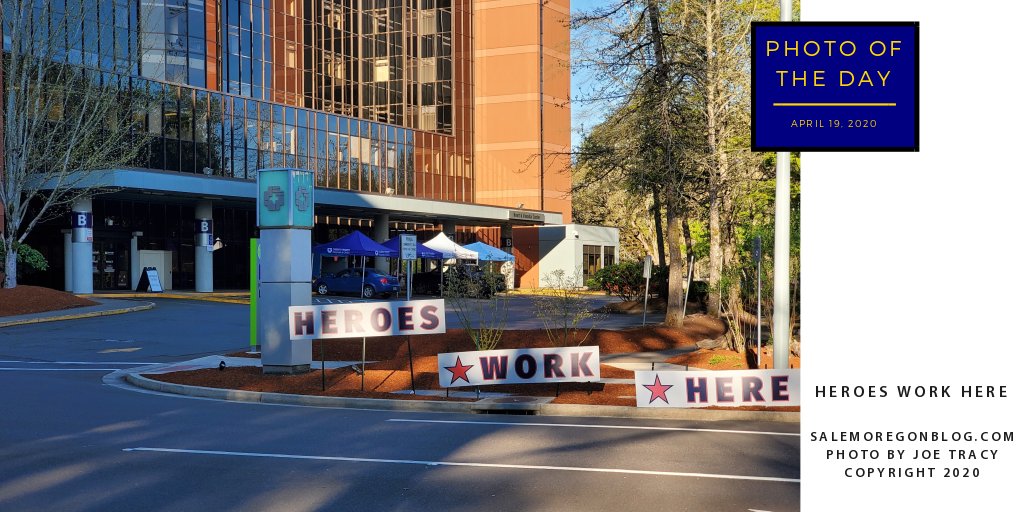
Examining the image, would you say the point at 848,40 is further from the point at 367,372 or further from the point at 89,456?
the point at 367,372

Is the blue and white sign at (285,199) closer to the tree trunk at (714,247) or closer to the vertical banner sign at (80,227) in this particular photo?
the tree trunk at (714,247)

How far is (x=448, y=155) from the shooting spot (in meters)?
70.1

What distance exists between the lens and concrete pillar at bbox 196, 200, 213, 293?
48.8 m

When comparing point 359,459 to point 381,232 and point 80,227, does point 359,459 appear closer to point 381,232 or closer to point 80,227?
point 80,227

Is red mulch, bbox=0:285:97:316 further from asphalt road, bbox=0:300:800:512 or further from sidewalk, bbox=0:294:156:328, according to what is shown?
asphalt road, bbox=0:300:800:512

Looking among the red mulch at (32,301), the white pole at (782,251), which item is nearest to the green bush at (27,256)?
the red mulch at (32,301)

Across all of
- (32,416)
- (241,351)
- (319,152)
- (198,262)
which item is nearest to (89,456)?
(32,416)

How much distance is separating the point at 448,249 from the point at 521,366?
32.0 metres

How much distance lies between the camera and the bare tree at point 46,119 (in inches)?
1460

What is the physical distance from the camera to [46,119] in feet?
129

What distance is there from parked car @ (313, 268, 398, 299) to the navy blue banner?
1648 inches

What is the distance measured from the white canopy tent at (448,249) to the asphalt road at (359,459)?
31.1 meters

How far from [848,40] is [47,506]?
22.0 feet

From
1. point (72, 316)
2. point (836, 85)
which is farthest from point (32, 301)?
point (836, 85)
